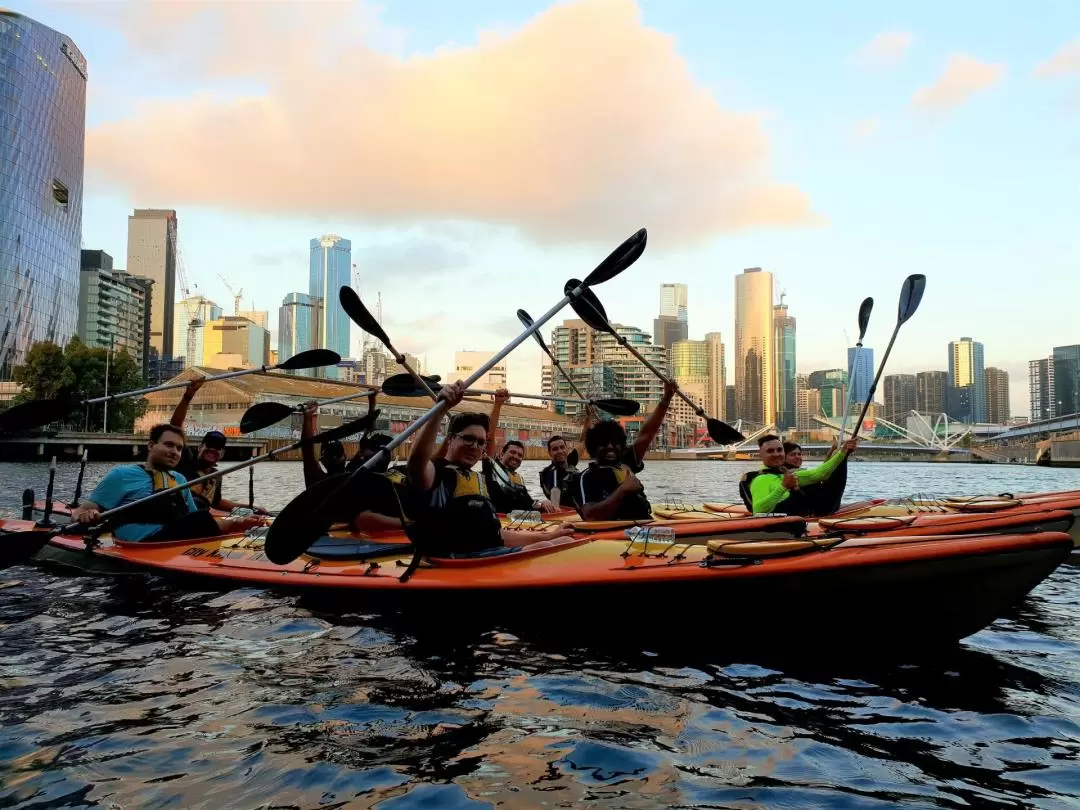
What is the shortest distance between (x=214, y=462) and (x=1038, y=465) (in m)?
95.0

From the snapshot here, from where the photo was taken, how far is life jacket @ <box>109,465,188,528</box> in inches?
322

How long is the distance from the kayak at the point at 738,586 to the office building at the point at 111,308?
127m

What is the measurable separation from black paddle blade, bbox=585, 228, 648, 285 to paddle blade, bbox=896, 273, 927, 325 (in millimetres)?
4264

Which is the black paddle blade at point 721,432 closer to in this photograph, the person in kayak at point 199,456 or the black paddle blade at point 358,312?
the black paddle blade at point 358,312

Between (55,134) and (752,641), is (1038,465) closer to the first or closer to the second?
(752,641)

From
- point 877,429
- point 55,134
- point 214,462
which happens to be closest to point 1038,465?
point 877,429

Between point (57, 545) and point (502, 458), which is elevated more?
point (502, 458)

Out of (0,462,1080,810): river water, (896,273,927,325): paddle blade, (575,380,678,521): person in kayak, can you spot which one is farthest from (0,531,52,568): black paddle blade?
(896,273,927,325): paddle blade

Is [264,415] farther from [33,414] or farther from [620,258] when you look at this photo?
[620,258]

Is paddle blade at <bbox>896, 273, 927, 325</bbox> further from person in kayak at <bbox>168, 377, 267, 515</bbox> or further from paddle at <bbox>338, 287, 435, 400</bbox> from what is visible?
person in kayak at <bbox>168, 377, 267, 515</bbox>

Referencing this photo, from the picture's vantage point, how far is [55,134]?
91.4 metres

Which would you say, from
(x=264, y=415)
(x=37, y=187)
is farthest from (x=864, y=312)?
(x=37, y=187)

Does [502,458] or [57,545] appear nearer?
[57,545]

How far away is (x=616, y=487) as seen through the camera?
8.55m
